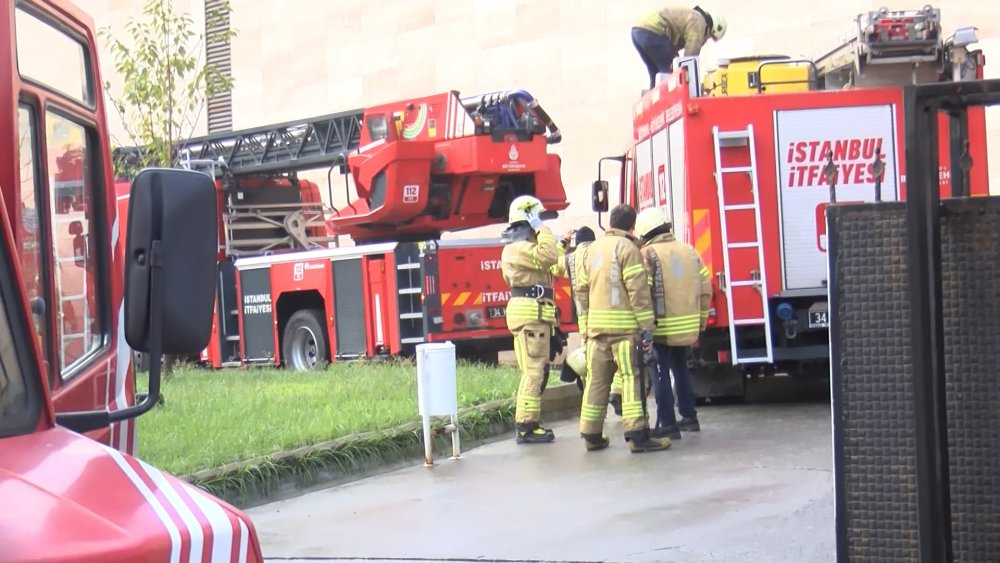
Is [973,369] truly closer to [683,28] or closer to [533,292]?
[533,292]

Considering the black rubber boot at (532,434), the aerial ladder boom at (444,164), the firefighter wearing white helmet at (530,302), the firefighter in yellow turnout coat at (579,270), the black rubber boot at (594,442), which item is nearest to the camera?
the black rubber boot at (594,442)

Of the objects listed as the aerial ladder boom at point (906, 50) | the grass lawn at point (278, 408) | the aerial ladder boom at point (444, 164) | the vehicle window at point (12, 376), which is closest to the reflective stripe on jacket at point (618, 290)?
the grass lawn at point (278, 408)

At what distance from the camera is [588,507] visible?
→ 7.89 m

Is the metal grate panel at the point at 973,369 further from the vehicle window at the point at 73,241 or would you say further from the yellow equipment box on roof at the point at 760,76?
the yellow equipment box on roof at the point at 760,76

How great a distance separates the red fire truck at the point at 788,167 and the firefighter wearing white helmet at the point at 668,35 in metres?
1.67

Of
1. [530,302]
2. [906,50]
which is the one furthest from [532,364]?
[906,50]

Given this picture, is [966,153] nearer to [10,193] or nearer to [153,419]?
[10,193]

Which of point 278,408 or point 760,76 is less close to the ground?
point 760,76

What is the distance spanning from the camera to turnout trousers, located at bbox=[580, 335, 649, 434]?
939cm

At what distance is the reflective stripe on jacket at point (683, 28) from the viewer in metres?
13.1

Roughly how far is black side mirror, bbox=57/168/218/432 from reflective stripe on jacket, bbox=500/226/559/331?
23.9 feet

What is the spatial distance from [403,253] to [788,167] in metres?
5.73

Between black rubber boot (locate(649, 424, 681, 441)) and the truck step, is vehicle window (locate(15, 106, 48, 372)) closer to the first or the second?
black rubber boot (locate(649, 424, 681, 441))

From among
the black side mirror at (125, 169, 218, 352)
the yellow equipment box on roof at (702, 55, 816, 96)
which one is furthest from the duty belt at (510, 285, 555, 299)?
the black side mirror at (125, 169, 218, 352)
